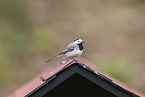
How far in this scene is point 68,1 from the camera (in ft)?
54.0

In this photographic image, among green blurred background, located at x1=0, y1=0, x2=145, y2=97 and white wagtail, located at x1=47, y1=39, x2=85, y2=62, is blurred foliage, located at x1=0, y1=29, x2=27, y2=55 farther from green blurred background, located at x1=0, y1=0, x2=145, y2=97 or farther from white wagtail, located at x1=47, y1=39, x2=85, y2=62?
white wagtail, located at x1=47, y1=39, x2=85, y2=62

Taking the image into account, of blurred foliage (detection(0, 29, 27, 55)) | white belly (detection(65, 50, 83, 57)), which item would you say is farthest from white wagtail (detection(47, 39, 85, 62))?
blurred foliage (detection(0, 29, 27, 55))

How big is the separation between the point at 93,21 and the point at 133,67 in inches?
145

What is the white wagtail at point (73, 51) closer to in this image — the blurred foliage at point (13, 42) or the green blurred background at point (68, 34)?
the green blurred background at point (68, 34)

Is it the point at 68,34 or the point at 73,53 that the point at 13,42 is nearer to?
the point at 68,34

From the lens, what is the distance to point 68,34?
14414 mm

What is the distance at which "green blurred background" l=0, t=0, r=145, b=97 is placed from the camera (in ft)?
42.2

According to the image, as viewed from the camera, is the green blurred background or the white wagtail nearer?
the white wagtail

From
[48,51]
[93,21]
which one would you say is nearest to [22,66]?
[48,51]

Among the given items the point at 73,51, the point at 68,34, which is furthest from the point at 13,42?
the point at 73,51

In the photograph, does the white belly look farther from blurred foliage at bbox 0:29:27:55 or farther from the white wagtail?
blurred foliage at bbox 0:29:27:55

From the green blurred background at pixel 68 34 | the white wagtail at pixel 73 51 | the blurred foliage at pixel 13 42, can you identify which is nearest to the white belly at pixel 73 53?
the white wagtail at pixel 73 51

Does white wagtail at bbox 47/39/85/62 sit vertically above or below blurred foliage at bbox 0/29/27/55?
below

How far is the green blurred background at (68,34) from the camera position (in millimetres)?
12875
